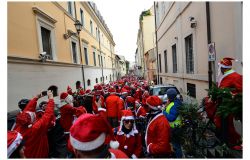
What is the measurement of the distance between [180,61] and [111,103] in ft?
19.4

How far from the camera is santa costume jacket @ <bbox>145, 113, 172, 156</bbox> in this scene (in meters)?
3.02

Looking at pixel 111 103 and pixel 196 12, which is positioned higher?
pixel 196 12

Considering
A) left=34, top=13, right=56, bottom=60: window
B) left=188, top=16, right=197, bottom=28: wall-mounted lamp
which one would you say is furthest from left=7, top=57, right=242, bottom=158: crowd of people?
left=34, top=13, right=56, bottom=60: window

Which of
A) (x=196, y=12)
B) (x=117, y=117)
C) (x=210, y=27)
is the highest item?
(x=196, y=12)

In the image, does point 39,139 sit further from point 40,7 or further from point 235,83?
point 40,7

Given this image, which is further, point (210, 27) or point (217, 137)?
point (210, 27)

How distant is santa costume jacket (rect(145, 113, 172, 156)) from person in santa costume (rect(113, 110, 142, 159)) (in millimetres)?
491

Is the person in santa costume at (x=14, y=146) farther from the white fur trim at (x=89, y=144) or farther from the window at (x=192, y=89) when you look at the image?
the window at (x=192, y=89)

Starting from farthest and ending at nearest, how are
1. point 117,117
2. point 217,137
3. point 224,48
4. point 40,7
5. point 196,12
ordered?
point 40,7, point 196,12, point 117,117, point 224,48, point 217,137

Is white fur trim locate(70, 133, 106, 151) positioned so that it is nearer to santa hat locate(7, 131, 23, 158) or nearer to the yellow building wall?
santa hat locate(7, 131, 23, 158)

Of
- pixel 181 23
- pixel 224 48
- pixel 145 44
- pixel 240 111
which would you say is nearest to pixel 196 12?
pixel 181 23

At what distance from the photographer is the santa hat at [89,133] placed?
1524 mm

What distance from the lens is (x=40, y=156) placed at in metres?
3.31

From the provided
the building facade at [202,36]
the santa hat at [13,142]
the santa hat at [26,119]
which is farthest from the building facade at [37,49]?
the building facade at [202,36]
